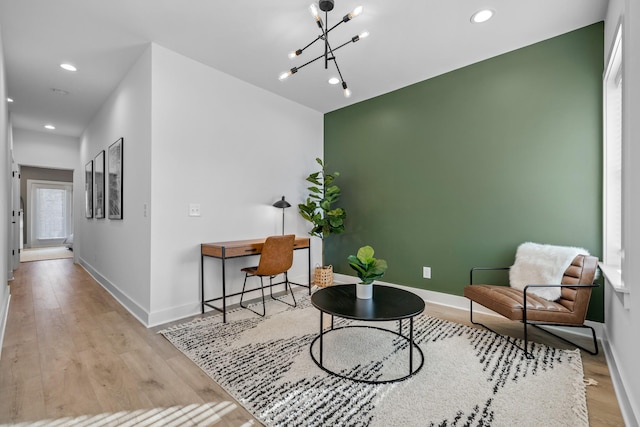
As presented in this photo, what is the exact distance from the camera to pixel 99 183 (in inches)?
172

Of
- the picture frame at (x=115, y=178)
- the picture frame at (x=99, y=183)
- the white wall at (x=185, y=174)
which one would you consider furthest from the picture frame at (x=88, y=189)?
the picture frame at (x=115, y=178)

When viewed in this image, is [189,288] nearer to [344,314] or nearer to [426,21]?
[344,314]

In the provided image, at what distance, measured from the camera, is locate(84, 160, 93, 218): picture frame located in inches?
193

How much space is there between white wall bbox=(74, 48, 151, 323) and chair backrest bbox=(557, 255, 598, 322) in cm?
358

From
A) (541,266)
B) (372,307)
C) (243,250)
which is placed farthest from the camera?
(243,250)

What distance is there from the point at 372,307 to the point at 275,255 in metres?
1.39

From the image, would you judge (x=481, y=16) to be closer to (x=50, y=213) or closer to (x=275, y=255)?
(x=275, y=255)

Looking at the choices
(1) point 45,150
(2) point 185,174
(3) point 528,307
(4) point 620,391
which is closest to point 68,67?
(2) point 185,174

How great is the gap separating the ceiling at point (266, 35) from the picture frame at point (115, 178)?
82 centimetres

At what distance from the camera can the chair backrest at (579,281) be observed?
7.14 ft

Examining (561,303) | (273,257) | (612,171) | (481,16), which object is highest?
(481,16)

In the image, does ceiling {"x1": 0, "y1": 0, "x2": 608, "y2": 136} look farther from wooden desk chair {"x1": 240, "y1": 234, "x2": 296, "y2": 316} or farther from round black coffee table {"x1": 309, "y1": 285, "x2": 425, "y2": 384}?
round black coffee table {"x1": 309, "y1": 285, "x2": 425, "y2": 384}

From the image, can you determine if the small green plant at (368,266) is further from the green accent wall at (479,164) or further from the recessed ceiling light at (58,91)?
the recessed ceiling light at (58,91)

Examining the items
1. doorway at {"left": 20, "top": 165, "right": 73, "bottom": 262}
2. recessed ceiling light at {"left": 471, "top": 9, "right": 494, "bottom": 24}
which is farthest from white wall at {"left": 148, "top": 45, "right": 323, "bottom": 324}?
doorway at {"left": 20, "top": 165, "right": 73, "bottom": 262}
